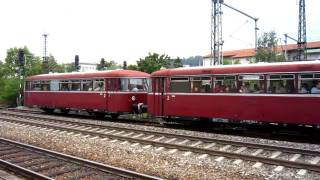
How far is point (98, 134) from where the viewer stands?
18125 mm

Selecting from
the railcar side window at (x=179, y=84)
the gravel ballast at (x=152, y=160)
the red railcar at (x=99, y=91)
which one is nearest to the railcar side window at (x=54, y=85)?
the red railcar at (x=99, y=91)

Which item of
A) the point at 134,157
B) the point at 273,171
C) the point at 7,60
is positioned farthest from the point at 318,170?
the point at 7,60

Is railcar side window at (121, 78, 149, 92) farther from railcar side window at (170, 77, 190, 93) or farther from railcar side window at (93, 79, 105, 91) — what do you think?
railcar side window at (170, 77, 190, 93)

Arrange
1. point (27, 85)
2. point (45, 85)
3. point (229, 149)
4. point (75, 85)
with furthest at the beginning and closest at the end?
1. point (27, 85)
2. point (45, 85)
3. point (75, 85)
4. point (229, 149)

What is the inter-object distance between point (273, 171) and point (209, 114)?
324 inches

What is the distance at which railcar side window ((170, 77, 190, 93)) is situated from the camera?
2041 cm

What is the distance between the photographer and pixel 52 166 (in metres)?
11.8

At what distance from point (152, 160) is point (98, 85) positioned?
558 inches

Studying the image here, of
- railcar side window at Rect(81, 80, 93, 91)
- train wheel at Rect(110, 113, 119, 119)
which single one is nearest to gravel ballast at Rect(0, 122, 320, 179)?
train wheel at Rect(110, 113, 119, 119)

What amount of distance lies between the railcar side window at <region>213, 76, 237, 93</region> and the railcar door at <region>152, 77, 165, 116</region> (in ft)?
11.3

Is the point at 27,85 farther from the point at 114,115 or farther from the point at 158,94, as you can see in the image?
the point at 158,94

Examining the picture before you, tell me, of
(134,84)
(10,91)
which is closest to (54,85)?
(134,84)

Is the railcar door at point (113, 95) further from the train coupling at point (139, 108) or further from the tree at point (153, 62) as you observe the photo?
the tree at point (153, 62)

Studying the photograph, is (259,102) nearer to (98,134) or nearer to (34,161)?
(98,134)
